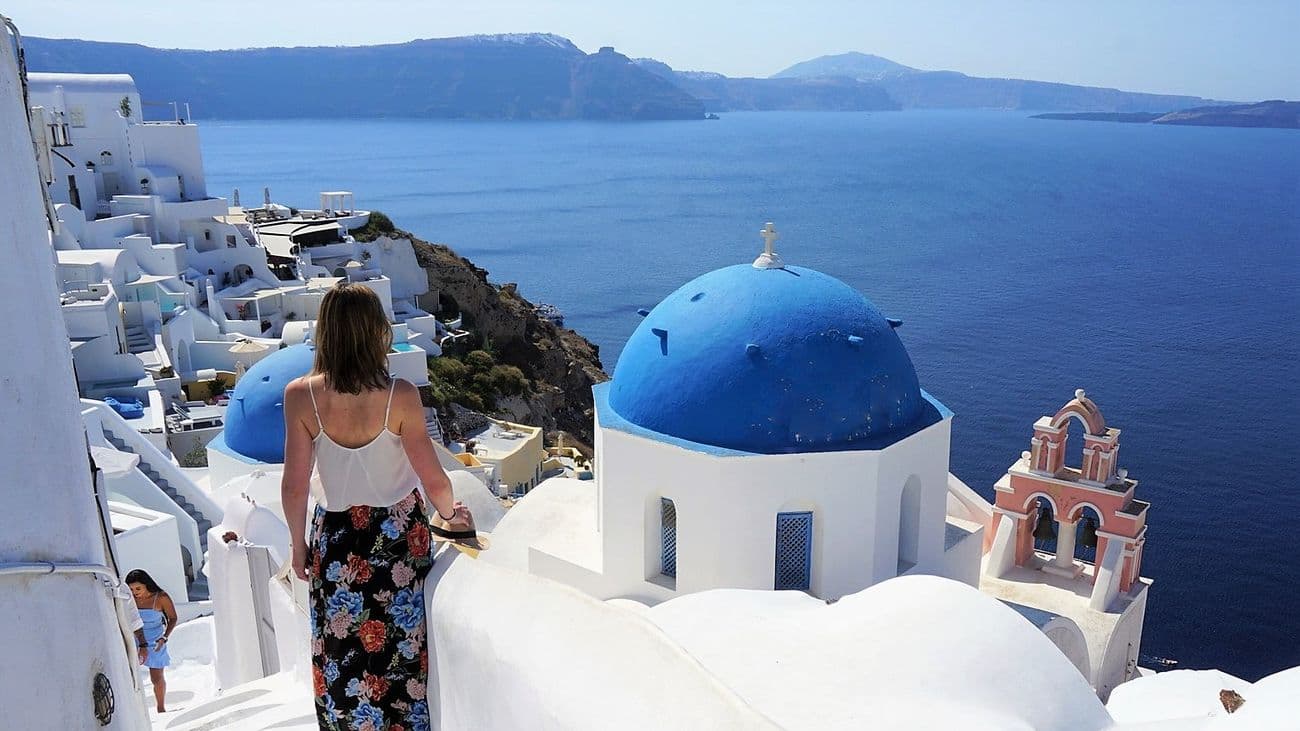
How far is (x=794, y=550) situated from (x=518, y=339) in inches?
1254

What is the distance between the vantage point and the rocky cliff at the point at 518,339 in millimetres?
37469

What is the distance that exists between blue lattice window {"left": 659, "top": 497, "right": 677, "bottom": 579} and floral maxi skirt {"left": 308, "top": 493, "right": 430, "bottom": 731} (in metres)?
5.23

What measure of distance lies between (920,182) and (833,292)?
317ft

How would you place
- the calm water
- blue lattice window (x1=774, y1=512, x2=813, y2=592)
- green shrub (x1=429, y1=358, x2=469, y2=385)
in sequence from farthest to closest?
green shrub (x1=429, y1=358, x2=469, y2=385) → the calm water → blue lattice window (x1=774, y1=512, x2=813, y2=592)

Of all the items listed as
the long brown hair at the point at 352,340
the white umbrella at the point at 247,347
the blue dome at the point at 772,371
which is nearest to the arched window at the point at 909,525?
the blue dome at the point at 772,371

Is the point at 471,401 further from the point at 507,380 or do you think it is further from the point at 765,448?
the point at 765,448

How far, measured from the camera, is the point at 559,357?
39.5 metres

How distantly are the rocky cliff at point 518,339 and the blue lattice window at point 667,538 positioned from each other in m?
27.9

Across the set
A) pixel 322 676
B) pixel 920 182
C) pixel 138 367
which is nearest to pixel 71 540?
pixel 322 676

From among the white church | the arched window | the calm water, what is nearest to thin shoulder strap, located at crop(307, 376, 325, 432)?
the white church

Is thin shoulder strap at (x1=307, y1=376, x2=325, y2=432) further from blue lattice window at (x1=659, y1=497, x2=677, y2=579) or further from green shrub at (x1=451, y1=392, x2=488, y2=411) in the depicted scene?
green shrub at (x1=451, y1=392, x2=488, y2=411)

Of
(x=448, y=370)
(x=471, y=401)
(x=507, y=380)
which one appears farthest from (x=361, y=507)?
(x=507, y=380)

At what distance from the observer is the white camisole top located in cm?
285

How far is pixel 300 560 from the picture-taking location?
9.82 ft
